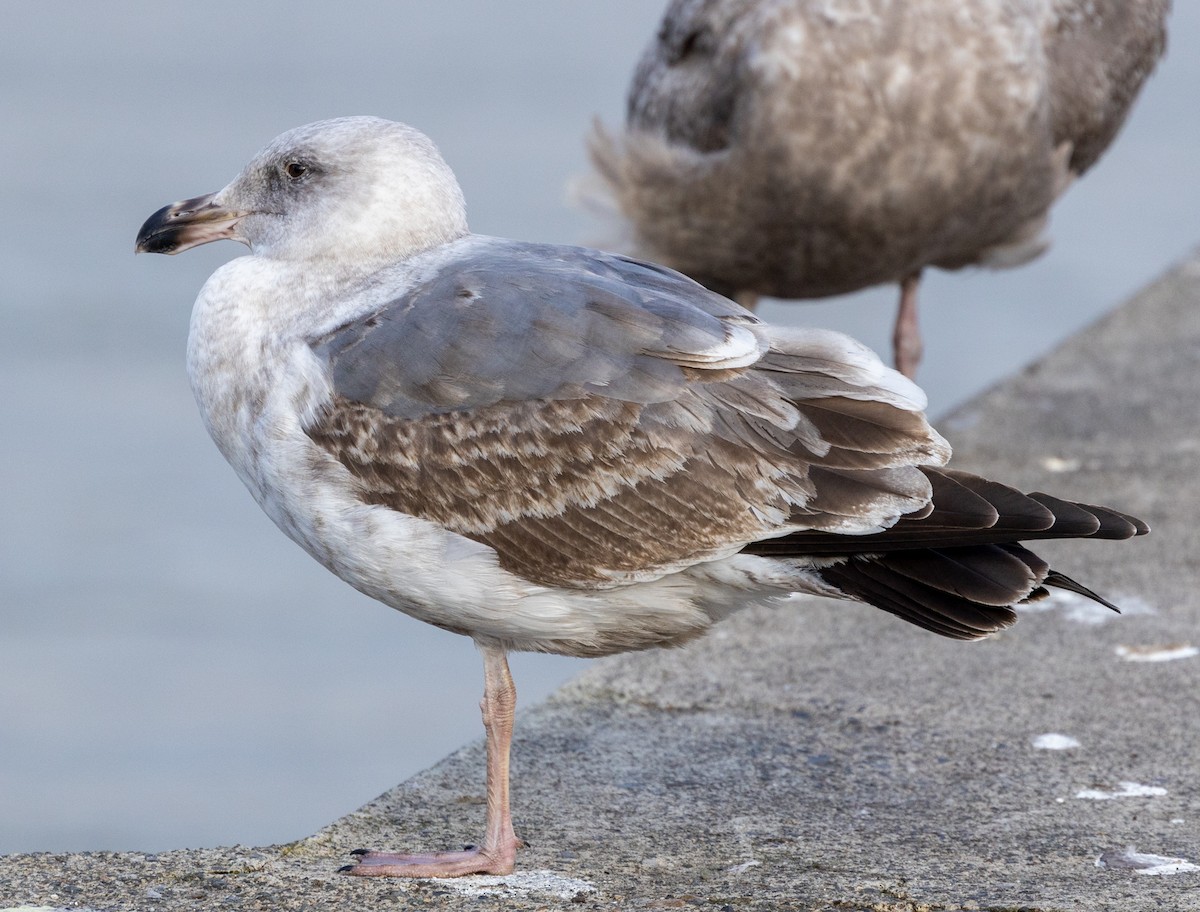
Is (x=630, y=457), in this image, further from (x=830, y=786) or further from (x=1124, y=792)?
(x=1124, y=792)

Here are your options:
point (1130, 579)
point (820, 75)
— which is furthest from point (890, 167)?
point (1130, 579)

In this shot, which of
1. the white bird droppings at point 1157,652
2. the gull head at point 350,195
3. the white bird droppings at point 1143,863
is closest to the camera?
the white bird droppings at point 1143,863

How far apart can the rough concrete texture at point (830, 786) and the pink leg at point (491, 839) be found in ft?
0.13

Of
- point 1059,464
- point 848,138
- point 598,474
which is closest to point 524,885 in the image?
point 598,474

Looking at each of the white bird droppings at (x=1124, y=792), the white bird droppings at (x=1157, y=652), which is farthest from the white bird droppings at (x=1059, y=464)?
the white bird droppings at (x=1124, y=792)

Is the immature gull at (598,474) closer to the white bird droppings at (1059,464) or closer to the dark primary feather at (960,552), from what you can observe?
the dark primary feather at (960,552)

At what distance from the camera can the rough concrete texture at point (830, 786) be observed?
327 centimetres

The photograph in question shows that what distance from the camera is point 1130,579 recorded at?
201 inches

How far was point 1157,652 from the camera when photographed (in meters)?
4.56

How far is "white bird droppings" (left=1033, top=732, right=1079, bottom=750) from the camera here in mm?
4035

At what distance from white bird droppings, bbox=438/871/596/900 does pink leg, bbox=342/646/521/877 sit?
2 cm

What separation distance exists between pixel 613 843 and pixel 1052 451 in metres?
3.33

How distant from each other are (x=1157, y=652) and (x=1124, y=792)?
34.3 inches

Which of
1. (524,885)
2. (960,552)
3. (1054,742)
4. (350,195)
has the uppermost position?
(350,195)
